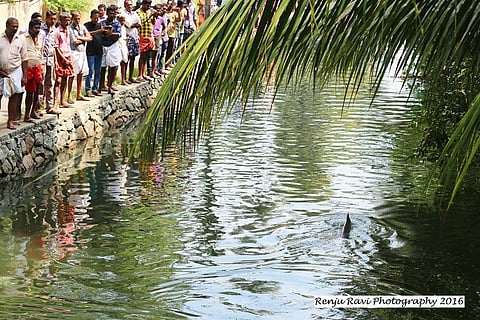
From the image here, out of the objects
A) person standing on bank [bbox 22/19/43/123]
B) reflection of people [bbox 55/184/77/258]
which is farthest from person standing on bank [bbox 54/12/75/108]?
reflection of people [bbox 55/184/77/258]

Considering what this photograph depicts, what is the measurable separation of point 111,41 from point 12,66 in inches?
180

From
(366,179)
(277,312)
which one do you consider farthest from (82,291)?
(366,179)

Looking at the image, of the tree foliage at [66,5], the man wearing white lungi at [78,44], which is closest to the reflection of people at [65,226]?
the man wearing white lungi at [78,44]

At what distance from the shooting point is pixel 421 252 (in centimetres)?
940

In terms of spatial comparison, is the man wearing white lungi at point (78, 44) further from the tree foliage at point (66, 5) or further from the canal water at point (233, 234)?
the tree foliage at point (66, 5)

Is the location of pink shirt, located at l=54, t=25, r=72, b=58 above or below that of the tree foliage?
below

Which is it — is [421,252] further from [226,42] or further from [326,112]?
[326,112]

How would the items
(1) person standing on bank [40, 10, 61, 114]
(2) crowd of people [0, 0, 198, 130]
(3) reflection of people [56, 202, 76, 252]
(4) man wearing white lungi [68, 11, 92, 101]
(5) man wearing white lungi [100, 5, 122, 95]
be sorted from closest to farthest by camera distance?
(3) reflection of people [56, 202, 76, 252], (2) crowd of people [0, 0, 198, 130], (1) person standing on bank [40, 10, 61, 114], (4) man wearing white lungi [68, 11, 92, 101], (5) man wearing white lungi [100, 5, 122, 95]

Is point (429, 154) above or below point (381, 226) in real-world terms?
above

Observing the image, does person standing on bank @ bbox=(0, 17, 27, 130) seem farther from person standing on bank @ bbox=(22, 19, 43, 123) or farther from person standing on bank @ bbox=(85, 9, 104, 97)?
person standing on bank @ bbox=(85, 9, 104, 97)

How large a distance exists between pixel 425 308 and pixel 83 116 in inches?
369

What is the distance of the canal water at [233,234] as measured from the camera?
7.61 metres

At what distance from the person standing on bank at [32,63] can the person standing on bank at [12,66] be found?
148 millimetres

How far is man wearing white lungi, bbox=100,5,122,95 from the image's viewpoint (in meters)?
16.8
